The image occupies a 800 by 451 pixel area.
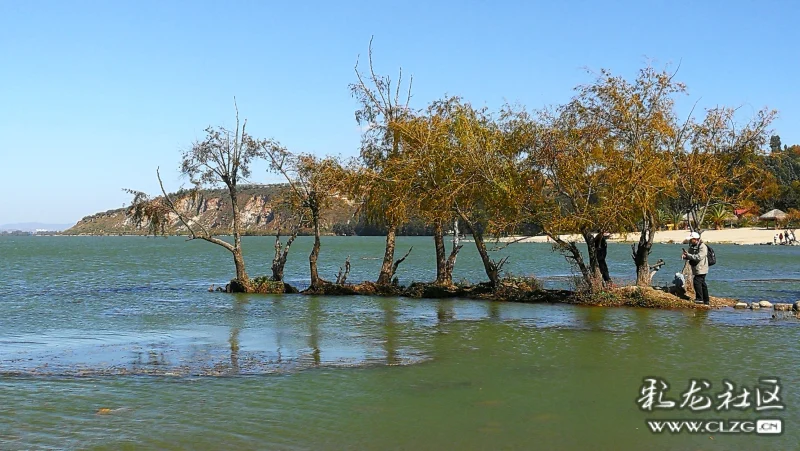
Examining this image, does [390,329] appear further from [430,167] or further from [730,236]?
[730,236]

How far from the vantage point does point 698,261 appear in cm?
2103

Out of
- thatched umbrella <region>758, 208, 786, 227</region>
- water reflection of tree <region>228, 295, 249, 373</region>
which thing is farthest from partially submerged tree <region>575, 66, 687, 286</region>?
thatched umbrella <region>758, 208, 786, 227</region>

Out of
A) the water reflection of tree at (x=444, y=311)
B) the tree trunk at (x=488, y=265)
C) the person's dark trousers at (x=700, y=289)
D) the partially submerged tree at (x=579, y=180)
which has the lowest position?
the water reflection of tree at (x=444, y=311)

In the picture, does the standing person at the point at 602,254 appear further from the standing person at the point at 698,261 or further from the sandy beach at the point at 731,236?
the sandy beach at the point at 731,236

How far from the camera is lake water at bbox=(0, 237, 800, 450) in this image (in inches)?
378

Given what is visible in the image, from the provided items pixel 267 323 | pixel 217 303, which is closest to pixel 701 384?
pixel 267 323

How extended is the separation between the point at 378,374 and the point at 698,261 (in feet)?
38.1

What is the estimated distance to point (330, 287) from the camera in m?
29.8

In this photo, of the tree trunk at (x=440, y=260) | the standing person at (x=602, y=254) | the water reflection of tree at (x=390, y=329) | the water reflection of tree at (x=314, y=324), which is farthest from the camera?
the tree trunk at (x=440, y=260)

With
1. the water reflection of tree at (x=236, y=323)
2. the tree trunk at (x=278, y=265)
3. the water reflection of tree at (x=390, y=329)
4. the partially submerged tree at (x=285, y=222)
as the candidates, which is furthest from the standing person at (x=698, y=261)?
the tree trunk at (x=278, y=265)

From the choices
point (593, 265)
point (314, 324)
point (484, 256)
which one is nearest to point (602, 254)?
point (593, 265)

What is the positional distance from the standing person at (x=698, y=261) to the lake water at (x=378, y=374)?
3.02ft

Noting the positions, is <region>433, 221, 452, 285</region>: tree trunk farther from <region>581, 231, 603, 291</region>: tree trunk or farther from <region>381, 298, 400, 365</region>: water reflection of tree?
<region>581, 231, 603, 291</region>: tree trunk

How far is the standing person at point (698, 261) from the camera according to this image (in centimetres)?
2092
